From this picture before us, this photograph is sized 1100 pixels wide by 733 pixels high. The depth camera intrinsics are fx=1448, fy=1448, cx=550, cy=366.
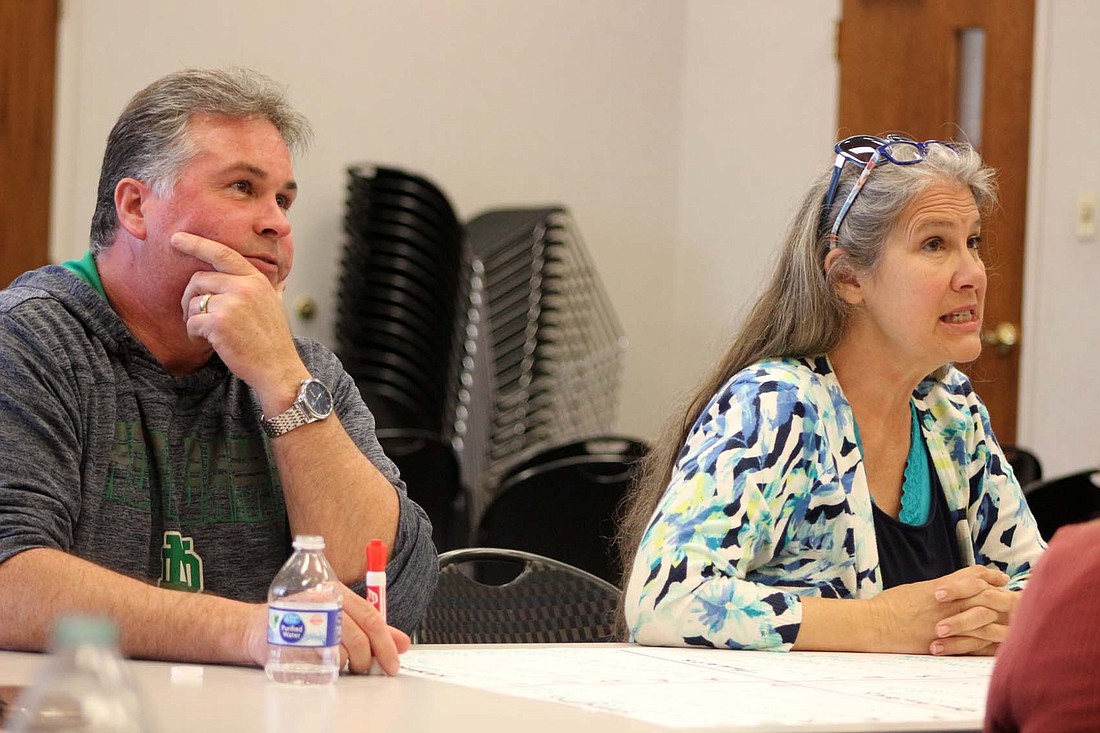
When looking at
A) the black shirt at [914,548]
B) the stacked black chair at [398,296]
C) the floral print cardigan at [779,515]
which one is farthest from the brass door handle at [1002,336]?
the black shirt at [914,548]

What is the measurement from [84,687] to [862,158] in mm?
1859

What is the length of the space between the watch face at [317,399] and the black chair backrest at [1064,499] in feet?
6.86

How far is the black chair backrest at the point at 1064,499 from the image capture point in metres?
3.48

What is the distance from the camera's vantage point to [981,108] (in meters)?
5.98

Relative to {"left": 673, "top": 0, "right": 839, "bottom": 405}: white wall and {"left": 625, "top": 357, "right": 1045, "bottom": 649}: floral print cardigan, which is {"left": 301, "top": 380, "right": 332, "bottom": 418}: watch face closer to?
{"left": 625, "top": 357, "right": 1045, "bottom": 649}: floral print cardigan

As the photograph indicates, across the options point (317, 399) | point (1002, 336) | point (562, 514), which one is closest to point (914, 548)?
point (317, 399)

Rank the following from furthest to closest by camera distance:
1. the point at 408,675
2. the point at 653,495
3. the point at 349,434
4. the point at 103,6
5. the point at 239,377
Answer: the point at 103,6
the point at 653,495
the point at 349,434
the point at 239,377
the point at 408,675

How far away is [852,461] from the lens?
7.29 feet

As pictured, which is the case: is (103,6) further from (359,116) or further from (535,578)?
(535,578)

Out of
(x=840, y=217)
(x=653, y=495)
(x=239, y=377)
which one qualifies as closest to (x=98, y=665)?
(x=239, y=377)

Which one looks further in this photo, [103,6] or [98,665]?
[103,6]

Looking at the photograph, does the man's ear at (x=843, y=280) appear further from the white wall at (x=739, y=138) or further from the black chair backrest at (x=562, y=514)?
the white wall at (x=739, y=138)

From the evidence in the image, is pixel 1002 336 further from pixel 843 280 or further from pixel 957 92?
pixel 843 280

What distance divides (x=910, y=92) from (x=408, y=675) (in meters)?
5.19
